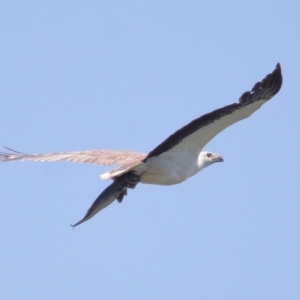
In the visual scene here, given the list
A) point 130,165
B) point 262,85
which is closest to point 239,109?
point 262,85

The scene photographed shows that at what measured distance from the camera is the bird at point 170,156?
22.4m

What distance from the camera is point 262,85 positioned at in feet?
73.3

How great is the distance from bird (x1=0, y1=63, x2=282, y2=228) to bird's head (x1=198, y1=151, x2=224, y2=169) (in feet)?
0.98

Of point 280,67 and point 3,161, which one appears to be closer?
point 280,67

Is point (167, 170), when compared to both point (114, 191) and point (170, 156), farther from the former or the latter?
point (114, 191)

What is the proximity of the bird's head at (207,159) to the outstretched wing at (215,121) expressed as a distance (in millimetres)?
931

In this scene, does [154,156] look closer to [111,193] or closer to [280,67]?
[111,193]

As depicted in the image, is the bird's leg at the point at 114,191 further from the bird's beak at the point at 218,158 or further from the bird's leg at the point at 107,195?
the bird's beak at the point at 218,158

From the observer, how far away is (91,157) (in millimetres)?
23562

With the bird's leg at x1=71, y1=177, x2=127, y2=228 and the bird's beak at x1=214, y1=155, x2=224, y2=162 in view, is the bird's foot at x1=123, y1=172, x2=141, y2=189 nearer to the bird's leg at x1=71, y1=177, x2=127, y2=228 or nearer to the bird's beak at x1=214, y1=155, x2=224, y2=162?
the bird's leg at x1=71, y1=177, x2=127, y2=228

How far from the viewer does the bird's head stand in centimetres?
2454

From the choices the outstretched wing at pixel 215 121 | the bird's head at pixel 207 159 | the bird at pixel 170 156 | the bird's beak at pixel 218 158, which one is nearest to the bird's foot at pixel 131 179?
the bird at pixel 170 156

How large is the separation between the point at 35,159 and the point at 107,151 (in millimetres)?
1437

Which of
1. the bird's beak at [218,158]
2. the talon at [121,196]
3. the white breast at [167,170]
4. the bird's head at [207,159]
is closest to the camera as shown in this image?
the talon at [121,196]
